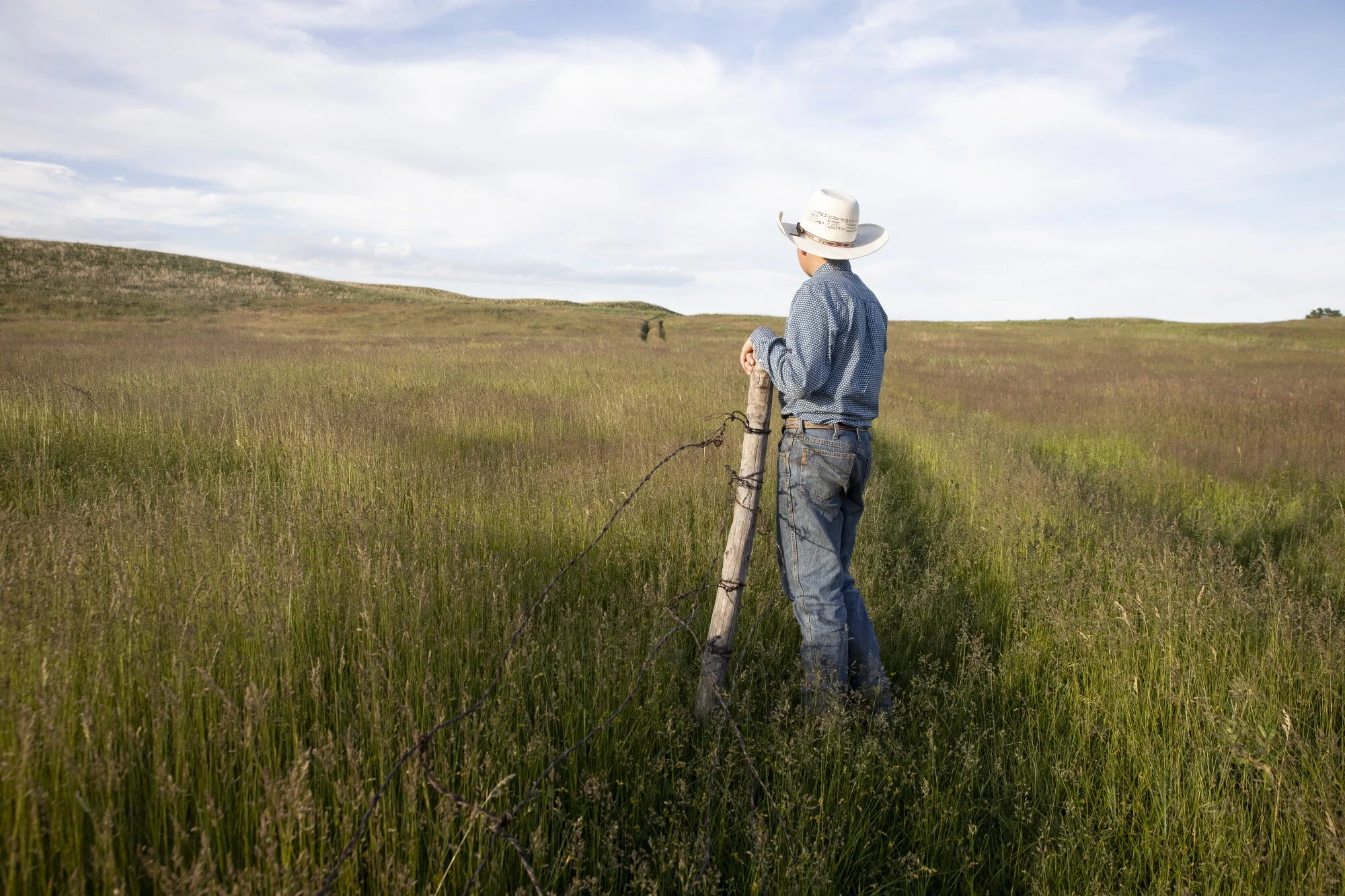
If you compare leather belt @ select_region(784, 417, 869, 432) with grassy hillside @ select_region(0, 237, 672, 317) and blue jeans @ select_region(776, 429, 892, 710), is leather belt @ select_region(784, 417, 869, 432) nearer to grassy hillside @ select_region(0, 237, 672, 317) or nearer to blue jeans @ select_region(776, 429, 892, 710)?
blue jeans @ select_region(776, 429, 892, 710)

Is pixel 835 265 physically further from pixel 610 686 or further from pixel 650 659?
pixel 610 686

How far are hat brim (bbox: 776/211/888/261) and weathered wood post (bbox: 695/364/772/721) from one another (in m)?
0.59

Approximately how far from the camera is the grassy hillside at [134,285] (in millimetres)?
37938

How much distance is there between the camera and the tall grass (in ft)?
6.93

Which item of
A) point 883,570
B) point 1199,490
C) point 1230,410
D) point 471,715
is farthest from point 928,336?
point 471,715

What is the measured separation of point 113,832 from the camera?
2025 mm

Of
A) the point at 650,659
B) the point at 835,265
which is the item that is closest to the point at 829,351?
the point at 835,265

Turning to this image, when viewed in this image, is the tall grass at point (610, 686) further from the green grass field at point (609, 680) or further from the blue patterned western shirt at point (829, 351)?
the blue patterned western shirt at point (829, 351)

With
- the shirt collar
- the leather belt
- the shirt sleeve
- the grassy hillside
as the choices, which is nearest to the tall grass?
the leather belt

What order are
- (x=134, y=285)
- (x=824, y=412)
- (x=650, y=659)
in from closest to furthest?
(x=650, y=659)
(x=824, y=412)
(x=134, y=285)

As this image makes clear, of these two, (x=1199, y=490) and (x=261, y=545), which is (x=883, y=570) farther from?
(x=1199, y=490)

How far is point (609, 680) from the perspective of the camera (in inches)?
117

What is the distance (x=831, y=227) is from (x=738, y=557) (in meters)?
1.50

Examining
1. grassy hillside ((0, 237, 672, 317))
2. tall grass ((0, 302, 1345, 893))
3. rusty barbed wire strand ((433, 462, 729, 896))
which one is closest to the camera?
rusty barbed wire strand ((433, 462, 729, 896))
